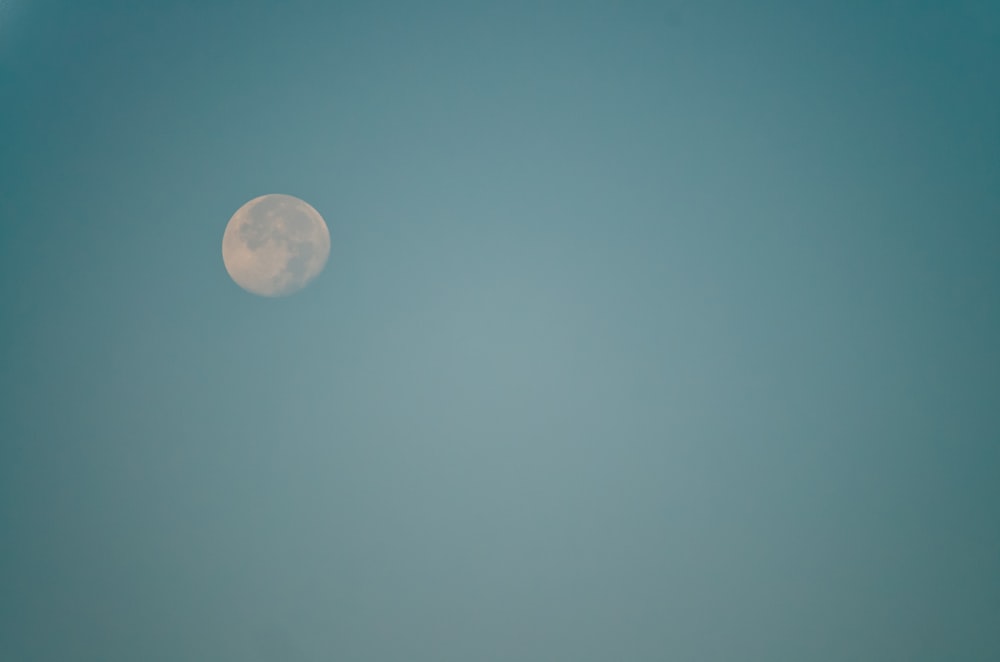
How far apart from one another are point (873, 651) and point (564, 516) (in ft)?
7.53

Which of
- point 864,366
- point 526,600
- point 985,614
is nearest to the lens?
point 985,614

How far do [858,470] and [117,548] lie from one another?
5771 millimetres

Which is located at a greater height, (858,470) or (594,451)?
(858,470)

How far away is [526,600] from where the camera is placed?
4492mm

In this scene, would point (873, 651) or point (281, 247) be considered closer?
point (873, 651)

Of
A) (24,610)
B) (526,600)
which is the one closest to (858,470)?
(526,600)

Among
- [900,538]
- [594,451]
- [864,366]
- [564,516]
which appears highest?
[864,366]

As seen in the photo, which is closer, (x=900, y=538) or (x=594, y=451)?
(x=900, y=538)

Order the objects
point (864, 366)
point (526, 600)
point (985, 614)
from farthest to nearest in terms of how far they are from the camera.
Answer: point (526, 600) → point (864, 366) → point (985, 614)

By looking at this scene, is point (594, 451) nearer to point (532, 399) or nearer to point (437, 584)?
point (532, 399)

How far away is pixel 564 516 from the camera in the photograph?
179 inches

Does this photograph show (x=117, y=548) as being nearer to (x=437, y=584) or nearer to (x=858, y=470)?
(x=437, y=584)

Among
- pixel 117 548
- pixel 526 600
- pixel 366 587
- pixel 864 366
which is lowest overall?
pixel 117 548

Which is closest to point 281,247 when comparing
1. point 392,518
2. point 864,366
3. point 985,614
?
point 392,518
